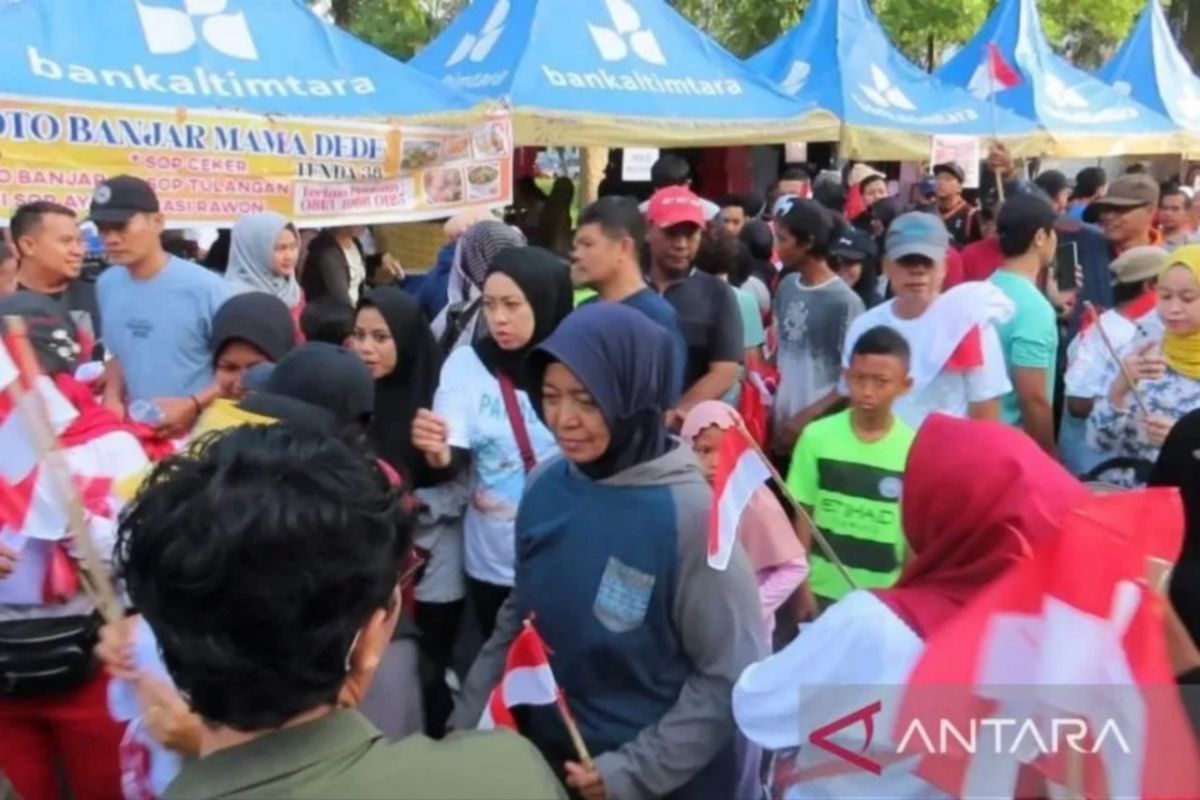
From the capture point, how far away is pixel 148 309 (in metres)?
4.62

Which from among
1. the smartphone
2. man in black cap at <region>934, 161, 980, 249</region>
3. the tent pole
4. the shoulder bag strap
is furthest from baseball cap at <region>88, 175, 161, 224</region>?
man in black cap at <region>934, 161, 980, 249</region>

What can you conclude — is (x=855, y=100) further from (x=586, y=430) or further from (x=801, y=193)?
(x=586, y=430)

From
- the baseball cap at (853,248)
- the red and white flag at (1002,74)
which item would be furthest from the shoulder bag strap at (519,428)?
the red and white flag at (1002,74)

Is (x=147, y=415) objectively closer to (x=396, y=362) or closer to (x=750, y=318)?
(x=396, y=362)

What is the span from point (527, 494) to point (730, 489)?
0.48m

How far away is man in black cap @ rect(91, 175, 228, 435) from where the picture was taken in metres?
4.59

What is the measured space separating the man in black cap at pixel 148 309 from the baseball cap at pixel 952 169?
297 inches

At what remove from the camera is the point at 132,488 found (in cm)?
279

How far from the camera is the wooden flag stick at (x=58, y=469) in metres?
2.20

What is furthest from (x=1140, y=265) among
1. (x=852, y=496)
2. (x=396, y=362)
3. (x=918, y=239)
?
(x=396, y=362)

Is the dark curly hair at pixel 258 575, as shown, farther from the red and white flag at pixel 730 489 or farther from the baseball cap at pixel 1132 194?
the baseball cap at pixel 1132 194

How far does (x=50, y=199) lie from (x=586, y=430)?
162 inches

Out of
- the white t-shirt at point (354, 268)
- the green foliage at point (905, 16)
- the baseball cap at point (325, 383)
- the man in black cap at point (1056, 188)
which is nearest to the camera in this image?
the baseball cap at point (325, 383)

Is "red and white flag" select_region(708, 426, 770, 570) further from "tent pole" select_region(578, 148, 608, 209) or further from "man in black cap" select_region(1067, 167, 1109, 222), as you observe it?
"man in black cap" select_region(1067, 167, 1109, 222)
